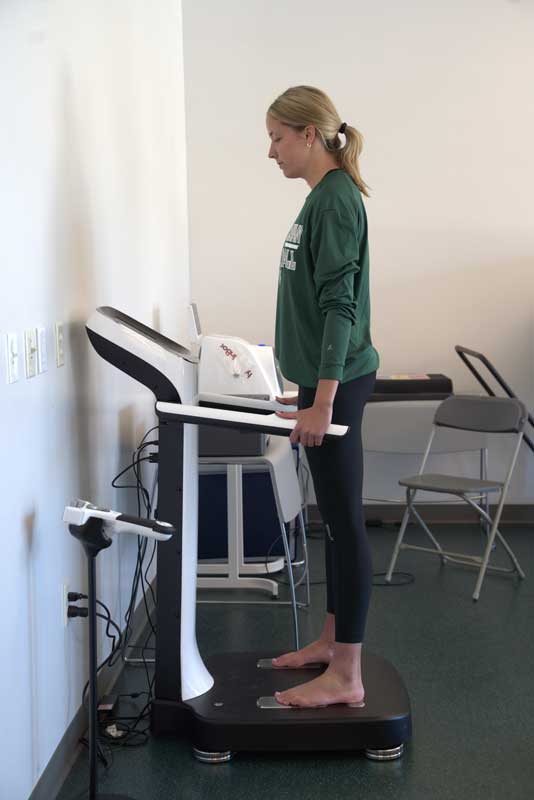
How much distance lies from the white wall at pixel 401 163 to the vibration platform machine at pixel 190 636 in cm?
246

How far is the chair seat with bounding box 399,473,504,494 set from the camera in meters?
3.86

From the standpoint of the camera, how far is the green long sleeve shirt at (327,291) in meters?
2.26

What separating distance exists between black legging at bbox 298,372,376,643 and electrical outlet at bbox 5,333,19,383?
0.81 metres

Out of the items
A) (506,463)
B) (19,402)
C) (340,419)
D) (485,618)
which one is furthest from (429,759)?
(506,463)

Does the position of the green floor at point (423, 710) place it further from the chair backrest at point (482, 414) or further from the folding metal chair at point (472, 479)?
the chair backrest at point (482, 414)

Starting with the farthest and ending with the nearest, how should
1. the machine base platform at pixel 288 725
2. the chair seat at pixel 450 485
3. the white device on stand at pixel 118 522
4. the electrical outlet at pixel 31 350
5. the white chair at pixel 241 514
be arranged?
the chair seat at pixel 450 485 < the white chair at pixel 241 514 < the machine base platform at pixel 288 725 < the electrical outlet at pixel 31 350 < the white device on stand at pixel 118 522

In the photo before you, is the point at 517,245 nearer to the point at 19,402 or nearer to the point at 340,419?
the point at 340,419

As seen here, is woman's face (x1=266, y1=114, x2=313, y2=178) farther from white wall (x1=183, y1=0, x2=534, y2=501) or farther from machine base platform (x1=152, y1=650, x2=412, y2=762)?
white wall (x1=183, y1=0, x2=534, y2=501)

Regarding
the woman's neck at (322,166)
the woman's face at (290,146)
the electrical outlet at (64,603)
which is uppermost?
the woman's face at (290,146)

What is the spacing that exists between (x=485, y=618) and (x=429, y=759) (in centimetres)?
115

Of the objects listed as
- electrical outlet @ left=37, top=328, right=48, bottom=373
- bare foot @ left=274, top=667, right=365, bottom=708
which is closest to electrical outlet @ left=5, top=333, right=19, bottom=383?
electrical outlet @ left=37, top=328, right=48, bottom=373

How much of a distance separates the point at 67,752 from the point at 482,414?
8.08ft

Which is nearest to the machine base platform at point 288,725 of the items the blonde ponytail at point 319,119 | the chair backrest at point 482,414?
the blonde ponytail at point 319,119

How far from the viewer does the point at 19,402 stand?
1929 mm
